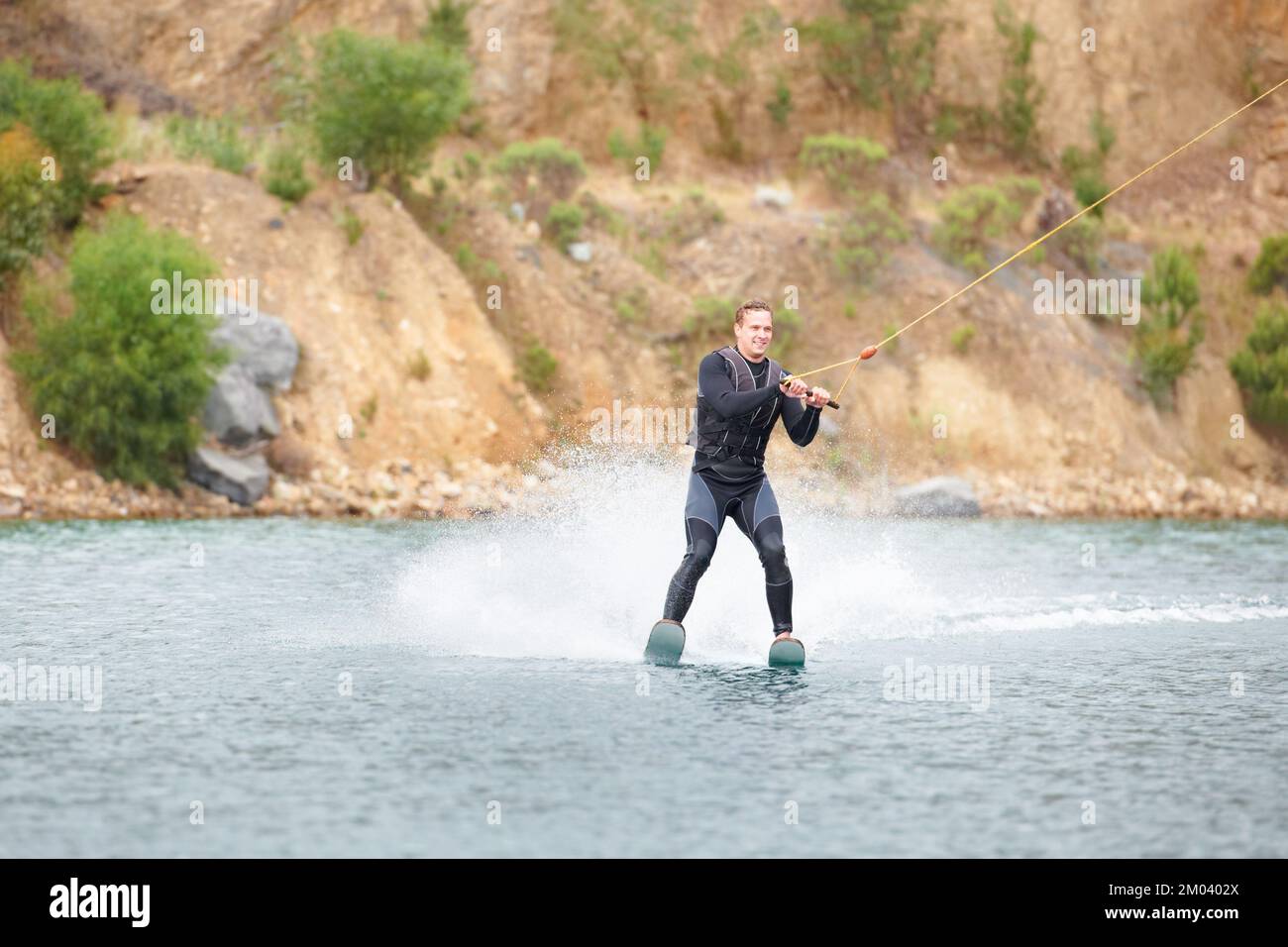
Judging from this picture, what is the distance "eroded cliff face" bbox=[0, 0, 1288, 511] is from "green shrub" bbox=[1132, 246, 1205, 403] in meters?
0.60

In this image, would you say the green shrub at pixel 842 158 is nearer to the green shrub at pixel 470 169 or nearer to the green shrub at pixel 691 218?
the green shrub at pixel 691 218

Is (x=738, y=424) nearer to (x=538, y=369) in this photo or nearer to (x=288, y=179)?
(x=538, y=369)

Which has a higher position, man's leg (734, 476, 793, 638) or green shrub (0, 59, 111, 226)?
green shrub (0, 59, 111, 226)

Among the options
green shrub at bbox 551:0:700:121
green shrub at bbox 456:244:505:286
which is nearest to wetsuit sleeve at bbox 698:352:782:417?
green shrub at bbox 456:244:505:286

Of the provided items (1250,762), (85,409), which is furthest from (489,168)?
(1250,762)

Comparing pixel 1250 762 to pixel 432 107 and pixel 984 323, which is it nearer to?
pixel 432 107

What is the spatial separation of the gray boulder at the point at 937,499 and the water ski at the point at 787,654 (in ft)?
72.5

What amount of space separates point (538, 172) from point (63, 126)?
11.9 metres

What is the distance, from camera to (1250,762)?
911cm

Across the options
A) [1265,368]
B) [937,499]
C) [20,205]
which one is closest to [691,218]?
[937,499]

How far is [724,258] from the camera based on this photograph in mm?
41656

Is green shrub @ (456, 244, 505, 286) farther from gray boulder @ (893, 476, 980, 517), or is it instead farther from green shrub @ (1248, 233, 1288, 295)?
green shrub @ (1248, 233, 1288, 295)

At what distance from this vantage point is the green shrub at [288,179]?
3669 cm

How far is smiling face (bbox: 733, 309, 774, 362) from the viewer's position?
12.4 m
